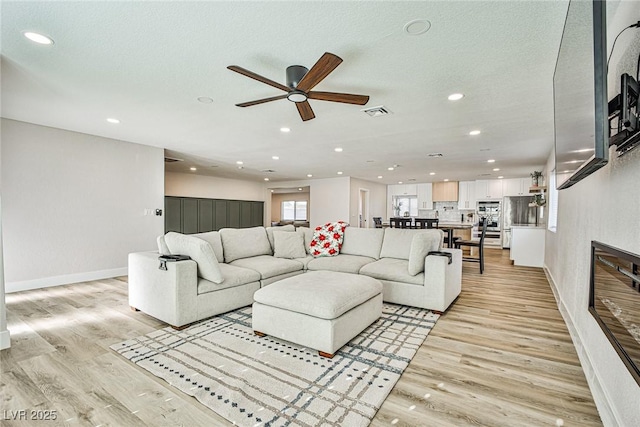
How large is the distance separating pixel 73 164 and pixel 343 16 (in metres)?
4.78

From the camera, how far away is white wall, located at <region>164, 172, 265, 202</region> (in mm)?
8719

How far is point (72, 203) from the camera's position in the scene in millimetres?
4418

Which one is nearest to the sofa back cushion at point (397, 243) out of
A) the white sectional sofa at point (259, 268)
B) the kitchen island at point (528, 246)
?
the white sectional sofa at point (259, 268)

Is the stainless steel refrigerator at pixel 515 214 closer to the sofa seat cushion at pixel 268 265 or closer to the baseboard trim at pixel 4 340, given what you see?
the sofa seat cushion at pixel 268 265

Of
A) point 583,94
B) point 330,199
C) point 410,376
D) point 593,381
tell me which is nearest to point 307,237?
point 410,376

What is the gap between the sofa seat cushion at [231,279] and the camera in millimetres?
2908

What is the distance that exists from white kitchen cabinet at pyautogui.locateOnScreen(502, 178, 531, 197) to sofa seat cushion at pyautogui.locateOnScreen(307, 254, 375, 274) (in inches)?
290

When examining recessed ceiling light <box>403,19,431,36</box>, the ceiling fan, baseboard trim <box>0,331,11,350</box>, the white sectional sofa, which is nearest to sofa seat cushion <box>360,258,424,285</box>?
the white sectional sofa

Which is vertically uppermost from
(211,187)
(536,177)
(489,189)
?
(536,177)

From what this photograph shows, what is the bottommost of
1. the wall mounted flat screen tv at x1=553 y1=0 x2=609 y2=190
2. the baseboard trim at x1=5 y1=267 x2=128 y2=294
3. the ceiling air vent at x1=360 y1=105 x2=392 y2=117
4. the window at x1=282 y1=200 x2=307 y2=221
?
the baseboard trim at x1=5 y1=267 x2=128 y2=294

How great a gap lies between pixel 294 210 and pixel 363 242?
9363mm

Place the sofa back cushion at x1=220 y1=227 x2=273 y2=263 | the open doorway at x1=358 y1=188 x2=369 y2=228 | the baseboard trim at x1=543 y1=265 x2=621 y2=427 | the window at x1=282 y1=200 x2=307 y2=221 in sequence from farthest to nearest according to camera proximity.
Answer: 1. the window at x1=282 y1=200 x2=307 y2=221
2. the open doorway at x1=358 y1=188 x2=369 y2=228
3. the sofa back cushion at x1=220 y1=227 x2=273 y2=263
4. the baseboard trim at x1=543 y1=265 x2=621 y2=427

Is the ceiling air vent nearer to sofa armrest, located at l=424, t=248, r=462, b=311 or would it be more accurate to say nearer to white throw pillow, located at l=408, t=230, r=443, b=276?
white throw pillow, located at l=408, t=230, r=443, b=276

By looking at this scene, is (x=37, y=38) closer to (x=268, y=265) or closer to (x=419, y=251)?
(x=268, y=265)
